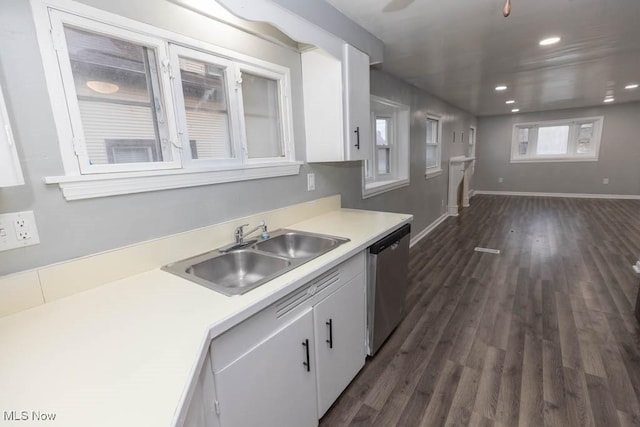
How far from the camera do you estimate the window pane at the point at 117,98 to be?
1.16 metres

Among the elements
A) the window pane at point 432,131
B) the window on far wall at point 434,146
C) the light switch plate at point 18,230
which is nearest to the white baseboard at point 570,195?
the window on far wall at point 434,146

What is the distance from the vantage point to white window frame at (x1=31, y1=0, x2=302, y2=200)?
104 centimetres

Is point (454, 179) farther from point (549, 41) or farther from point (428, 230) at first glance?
point (549, 41)

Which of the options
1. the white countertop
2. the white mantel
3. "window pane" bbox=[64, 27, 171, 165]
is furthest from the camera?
the white mantel

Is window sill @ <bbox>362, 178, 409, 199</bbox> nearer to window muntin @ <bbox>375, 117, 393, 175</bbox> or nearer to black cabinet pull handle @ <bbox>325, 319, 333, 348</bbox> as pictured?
window muntin @ <bbox>375, 117, 393, 175</bbox>

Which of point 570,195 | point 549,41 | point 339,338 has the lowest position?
point 570,195

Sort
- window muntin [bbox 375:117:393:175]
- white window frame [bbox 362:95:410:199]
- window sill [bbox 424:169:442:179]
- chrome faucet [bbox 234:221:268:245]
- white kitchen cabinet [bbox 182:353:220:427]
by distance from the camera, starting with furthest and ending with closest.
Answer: window sill [bbox 424:169:442:179] < window muntin [bbox 375:117:393:175] < white window frame [bbox 362:95:410:199] < chrome faucet [bbox 234:221:268:245] < white kitchen cabinet [bbox 182:353:220:427]

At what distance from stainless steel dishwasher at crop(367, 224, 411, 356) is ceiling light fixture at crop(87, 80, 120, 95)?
4.83ft

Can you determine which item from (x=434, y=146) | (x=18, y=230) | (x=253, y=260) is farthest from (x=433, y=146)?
(x=18, y=230)

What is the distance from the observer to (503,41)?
2.45m

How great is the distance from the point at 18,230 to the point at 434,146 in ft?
17.8

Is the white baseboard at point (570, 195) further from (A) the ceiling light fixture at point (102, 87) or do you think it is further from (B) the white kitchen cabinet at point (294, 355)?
(A) the ceiling light fixture at point (102, 87)

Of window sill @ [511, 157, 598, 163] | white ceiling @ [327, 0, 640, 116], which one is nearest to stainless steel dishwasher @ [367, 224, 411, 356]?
white ceiling @ [327, 0, 640, 116]

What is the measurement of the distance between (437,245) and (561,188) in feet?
19.0
